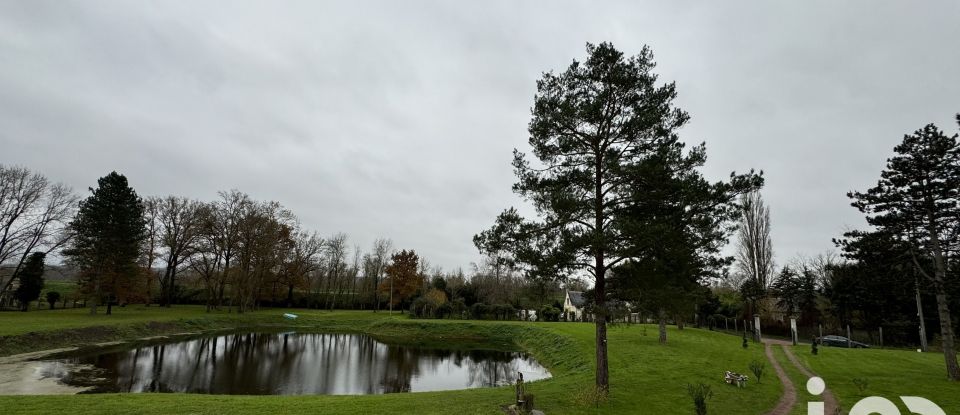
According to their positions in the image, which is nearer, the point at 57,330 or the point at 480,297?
the point at 57,330

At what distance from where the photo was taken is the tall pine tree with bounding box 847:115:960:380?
1697 centimetres

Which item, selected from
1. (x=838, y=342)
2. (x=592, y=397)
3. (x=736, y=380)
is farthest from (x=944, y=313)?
(x=838, y=342)

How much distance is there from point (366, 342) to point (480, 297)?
21005mm

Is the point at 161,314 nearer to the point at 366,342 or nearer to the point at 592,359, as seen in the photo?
the point at 366,342

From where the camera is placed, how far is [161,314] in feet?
136

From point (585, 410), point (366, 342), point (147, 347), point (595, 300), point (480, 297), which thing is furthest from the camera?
point (480, 297)

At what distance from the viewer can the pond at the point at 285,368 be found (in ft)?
61.7

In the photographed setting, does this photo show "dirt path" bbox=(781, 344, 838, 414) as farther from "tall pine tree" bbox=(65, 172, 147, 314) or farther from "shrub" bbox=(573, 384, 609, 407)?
"tall pine tree" bbox=(65, 172, 147, 314)

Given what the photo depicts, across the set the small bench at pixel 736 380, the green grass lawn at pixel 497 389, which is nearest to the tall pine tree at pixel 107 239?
the green grass lawn at pixel 497 389

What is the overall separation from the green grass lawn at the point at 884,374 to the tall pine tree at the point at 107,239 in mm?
47405

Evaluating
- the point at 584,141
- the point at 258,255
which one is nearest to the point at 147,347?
the point at 258,255

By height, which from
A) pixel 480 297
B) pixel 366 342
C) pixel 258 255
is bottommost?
pixel 366 342

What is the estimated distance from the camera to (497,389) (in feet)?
51.5

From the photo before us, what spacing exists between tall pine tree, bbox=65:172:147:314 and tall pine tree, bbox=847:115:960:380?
50636 mm
